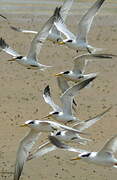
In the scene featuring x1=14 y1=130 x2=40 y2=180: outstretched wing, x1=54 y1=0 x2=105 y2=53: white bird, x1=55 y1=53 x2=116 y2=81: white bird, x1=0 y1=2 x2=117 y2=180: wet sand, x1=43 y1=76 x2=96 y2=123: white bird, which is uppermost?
x1=54 y1=0 x2=105 y2=53: white bird

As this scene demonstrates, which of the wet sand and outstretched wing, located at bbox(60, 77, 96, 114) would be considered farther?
the wet sand

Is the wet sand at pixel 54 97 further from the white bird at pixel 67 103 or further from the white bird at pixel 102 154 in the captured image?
the white bird at pixel 102 154

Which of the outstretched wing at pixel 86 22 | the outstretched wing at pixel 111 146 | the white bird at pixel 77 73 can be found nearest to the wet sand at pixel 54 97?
the white bird at pixel 77 73

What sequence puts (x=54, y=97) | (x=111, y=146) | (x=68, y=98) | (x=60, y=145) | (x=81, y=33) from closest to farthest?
(x=111, y=146) → (x=60, y=145) → (x=68, y=98) → (x=81, y=33) → (x=54, y=97)

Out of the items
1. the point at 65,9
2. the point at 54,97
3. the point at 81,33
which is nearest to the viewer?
the point at 81,33

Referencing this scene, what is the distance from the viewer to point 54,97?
19.5 m

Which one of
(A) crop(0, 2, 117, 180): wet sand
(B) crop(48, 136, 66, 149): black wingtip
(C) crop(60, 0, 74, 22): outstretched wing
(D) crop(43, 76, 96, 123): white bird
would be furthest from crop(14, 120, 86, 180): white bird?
(C) crop(60, 0, 74, 22): outstretched wing

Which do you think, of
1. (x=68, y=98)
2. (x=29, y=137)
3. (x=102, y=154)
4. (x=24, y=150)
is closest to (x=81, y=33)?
(x=68, y=98)

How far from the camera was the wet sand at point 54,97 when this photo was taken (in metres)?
14.9

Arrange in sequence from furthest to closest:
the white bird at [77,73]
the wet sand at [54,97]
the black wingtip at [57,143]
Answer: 1. the wet sand at [54,97]
2. the white bird at [77,73]
3. the black wingtip at [57,143]

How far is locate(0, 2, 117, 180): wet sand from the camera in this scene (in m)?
14.9

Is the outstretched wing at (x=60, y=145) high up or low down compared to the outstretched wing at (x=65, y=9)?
down

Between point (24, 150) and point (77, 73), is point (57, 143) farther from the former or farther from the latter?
point (77, 73)

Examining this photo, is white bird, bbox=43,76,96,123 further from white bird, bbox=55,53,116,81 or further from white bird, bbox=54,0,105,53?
white bird, bbox=54,0,105,53
